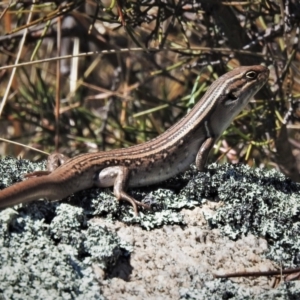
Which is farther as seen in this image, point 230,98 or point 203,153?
point 230,98

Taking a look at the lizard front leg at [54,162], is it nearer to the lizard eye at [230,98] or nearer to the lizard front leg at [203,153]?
the lizard front leg at [203,153]

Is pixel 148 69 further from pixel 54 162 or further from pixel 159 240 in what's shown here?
pixel 159 240

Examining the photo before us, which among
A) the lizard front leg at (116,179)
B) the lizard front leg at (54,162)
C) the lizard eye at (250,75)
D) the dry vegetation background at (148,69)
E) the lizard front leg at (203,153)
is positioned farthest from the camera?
the dry vegetation background at (148,69)

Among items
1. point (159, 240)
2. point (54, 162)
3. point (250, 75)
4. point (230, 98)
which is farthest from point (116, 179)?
point (250, 75)

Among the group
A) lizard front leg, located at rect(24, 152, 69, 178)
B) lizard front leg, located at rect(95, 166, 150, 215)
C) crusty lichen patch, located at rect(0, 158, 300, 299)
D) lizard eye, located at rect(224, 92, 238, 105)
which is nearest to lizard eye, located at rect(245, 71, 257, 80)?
lizard eye, located at rect(224, 92, 238, 105)

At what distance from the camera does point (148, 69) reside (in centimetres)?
685

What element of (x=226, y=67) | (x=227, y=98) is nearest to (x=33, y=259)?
(x=227, y=98)

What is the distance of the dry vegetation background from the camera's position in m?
4.44

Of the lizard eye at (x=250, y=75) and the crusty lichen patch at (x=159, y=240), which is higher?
the lizard eye at (x=250, y=75)

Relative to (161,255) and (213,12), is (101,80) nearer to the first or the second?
(213,12)

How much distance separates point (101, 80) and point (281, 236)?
16.2ft

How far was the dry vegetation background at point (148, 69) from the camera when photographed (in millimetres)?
4438

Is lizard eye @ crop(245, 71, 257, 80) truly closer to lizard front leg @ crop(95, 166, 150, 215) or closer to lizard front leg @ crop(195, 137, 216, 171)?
lizard front leg @ crop(195, 137, 216, 171)

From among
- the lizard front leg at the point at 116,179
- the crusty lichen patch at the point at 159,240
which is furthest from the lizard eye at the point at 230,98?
the lizard front leg at the point at 116,179
